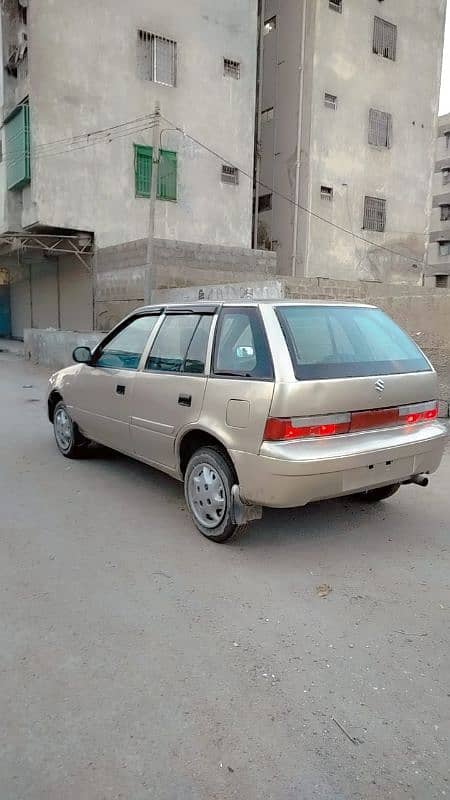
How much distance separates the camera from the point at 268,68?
23391 millimetres

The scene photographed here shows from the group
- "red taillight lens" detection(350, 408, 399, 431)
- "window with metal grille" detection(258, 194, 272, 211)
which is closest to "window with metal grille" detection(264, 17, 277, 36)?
"window with metal grille" detection(258, 194, 272, 211)

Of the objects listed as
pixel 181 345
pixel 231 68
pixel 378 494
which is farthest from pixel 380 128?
pixel 181 345

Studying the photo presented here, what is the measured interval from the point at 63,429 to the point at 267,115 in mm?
21954

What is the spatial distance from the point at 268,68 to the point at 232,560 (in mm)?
24918

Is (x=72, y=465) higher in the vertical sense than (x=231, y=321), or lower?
lower

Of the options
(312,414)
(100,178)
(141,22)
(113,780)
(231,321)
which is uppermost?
(141,22)

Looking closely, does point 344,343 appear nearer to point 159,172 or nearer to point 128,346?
point 128,346

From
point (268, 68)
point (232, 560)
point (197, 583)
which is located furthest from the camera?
point (268, 68)

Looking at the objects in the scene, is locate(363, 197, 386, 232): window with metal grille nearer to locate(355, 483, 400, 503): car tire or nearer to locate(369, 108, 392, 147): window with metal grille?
locate(369, 108, 392, 147): window with metal grille

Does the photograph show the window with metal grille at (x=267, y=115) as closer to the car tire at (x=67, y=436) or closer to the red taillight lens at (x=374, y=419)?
the car tire at (x=67, y=436)

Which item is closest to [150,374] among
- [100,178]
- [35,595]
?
[35,595]

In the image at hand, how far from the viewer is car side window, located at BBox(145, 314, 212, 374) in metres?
4.12

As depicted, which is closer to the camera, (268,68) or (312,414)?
(312,414)

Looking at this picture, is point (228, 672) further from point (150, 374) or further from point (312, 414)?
point (150, 374)
